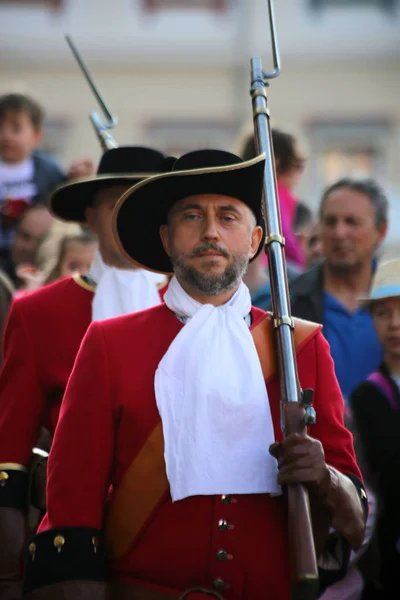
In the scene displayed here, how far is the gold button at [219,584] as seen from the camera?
4230 millimetres

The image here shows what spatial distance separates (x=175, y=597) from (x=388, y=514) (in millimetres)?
1702

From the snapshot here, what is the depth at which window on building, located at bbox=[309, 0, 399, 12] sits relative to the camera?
82.3ft

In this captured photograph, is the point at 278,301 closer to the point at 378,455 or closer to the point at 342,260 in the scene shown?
the point at 378,455

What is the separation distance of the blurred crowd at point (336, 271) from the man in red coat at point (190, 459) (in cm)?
97

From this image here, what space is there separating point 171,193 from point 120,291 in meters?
1.05

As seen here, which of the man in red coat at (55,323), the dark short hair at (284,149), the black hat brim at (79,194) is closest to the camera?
the man in red coat at (55,323)

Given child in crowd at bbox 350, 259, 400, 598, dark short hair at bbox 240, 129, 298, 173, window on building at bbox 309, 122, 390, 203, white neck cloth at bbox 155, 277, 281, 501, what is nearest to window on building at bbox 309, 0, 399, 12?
window on building at bbox 309, 122, 390, 203

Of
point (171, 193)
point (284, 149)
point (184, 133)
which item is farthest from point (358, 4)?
point (171, 193)

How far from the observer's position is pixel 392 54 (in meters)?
25.0

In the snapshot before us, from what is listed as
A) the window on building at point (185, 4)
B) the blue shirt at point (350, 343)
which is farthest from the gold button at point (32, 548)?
the window on building at point (185, 4)

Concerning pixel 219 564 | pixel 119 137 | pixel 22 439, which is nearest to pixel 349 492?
pixel 219 564

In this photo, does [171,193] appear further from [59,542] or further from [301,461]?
[59,542]

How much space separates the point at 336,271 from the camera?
6.75 metres

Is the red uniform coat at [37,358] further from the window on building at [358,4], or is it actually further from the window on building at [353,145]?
the window on building at [358,4]
